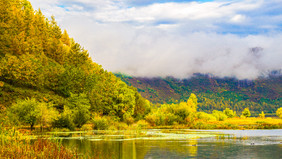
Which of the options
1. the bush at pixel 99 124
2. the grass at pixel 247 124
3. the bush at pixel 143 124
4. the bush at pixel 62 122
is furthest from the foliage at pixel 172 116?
the bush at pixel 62 122

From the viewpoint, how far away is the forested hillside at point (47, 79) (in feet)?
289

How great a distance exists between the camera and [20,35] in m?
101

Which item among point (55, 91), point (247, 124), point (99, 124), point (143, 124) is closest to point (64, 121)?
point (99, 124)

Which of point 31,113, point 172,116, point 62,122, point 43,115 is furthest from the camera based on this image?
point 172,116

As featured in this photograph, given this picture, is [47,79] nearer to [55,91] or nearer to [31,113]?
[55,91]

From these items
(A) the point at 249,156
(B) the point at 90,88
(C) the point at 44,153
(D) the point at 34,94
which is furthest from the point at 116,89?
(C) the point at 44,153

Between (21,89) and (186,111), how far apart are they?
177 feet

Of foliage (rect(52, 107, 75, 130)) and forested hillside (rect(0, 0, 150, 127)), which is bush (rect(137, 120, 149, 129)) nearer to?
forested hillside (rect(0, 0, 150, 127))

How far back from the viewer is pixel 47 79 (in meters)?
106

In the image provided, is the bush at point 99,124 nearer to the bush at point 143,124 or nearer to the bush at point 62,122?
the bush at point 62,122

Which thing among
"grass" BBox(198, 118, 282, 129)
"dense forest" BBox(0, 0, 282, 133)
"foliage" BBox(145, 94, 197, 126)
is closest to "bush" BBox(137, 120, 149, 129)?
"dense forest" BBox(0, 0, 282, 133)

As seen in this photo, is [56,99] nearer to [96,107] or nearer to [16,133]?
[96,107]

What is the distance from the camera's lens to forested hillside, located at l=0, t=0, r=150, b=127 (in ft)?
289

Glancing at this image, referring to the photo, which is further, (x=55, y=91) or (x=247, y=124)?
(x=247, y=124)
